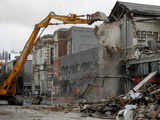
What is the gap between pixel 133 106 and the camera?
667 inches

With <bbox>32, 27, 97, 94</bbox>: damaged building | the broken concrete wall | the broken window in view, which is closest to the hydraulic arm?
the broken concrete wall

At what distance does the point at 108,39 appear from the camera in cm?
3055

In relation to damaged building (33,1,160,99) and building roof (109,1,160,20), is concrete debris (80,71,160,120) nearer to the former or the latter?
damaged building (33,1,160,99)

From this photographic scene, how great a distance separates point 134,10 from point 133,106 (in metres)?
15.1

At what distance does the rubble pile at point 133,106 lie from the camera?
54.6ft

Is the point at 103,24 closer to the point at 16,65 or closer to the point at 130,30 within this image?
the point at 130,30

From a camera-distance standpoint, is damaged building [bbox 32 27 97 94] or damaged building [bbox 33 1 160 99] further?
damaged building [bbox 32 27 97 94]

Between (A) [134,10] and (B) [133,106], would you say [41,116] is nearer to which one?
(B) [133,106]

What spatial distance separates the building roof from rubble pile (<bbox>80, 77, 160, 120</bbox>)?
9.45m

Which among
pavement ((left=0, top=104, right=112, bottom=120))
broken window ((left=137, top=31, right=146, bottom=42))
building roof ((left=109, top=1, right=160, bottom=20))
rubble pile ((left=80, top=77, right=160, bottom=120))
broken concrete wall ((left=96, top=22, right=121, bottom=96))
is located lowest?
pavement ((left=0, top=104, right=112, bottom=120))

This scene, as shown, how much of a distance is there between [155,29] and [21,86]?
14.7m

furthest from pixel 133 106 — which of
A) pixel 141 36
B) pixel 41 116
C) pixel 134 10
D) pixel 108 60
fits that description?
pixel 134 10

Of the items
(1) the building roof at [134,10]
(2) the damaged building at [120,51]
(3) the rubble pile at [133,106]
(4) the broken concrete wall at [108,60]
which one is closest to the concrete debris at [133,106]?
(3) the rubble pile at [133,106]

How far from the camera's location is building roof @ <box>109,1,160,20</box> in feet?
99.3
